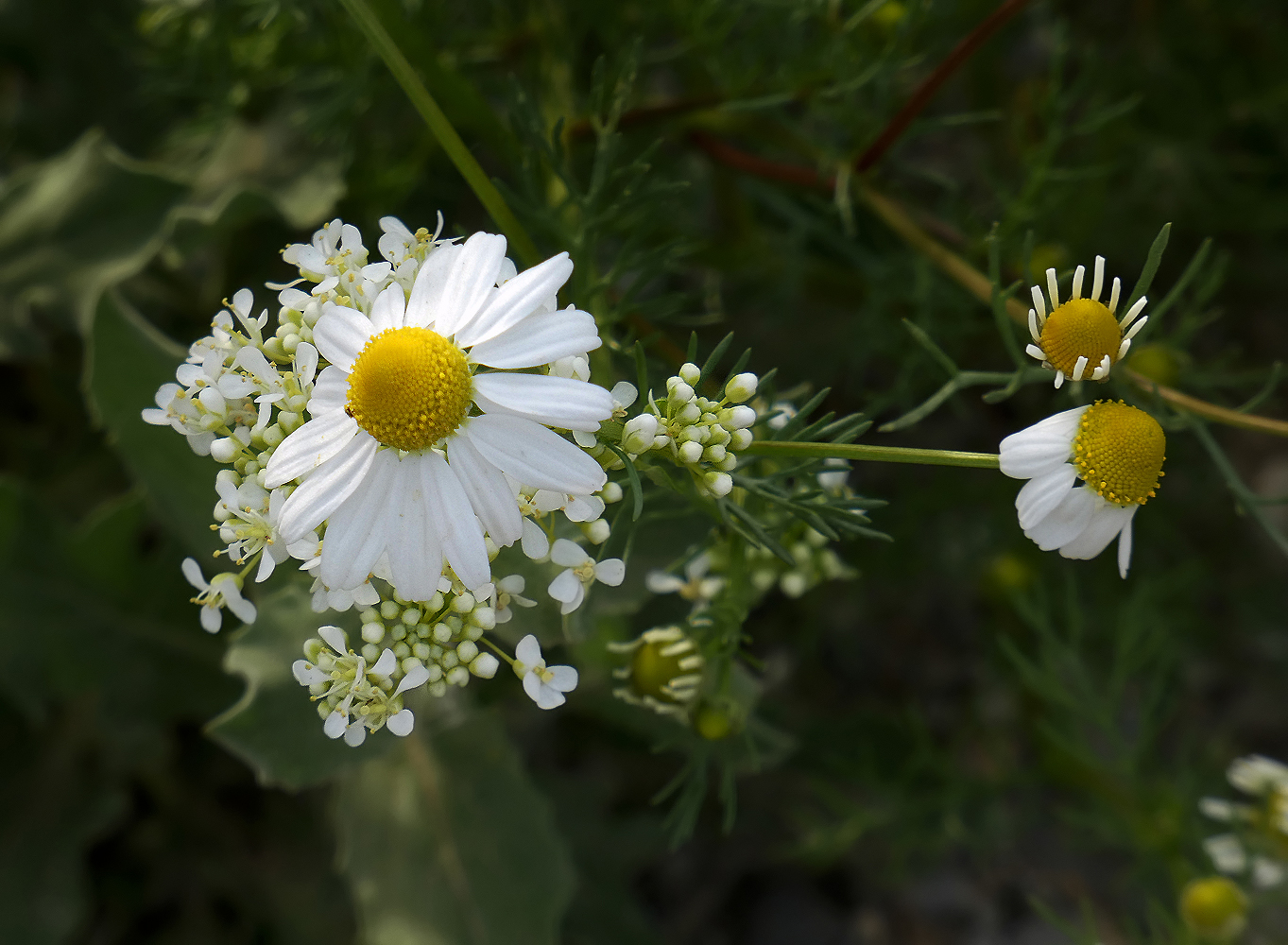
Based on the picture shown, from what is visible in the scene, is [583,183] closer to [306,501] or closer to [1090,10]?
[306,501]

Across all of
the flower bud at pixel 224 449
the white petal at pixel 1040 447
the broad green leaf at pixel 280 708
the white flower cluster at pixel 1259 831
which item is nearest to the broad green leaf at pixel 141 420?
the broad green leaf at pixel 280 708

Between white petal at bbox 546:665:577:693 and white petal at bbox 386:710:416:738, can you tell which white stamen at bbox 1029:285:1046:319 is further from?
white petal at bbox 386:710:416:738

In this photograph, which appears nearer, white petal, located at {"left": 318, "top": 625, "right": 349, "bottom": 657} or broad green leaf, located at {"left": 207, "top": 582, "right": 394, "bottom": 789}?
white petal, located at {"left": 318, "top": 625, "right": 349, "bottom": 657}

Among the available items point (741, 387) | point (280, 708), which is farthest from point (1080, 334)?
point (280, 708)

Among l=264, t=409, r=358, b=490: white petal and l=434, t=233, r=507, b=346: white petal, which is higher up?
l=434, t=233, r=507, b=346: white petal

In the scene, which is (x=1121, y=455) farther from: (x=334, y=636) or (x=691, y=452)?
(x=334, y=636)

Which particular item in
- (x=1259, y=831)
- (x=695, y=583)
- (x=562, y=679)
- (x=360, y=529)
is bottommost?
(x=1259, y=831)

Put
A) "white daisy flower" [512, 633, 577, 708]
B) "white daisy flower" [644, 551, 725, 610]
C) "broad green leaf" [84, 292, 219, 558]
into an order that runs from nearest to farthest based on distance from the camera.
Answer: "white daisy flower" [512, 633, 577, 708], "white daisy flower" [644, 551, 725, 610], "broad green leaf" [84, 292, 219, 558]

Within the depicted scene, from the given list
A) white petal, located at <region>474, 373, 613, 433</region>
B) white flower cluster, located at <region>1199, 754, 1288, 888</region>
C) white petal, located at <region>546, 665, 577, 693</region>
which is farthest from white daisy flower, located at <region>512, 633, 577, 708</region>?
white flower cluster, located at <region>1199, 754, 1288, 888</region>
